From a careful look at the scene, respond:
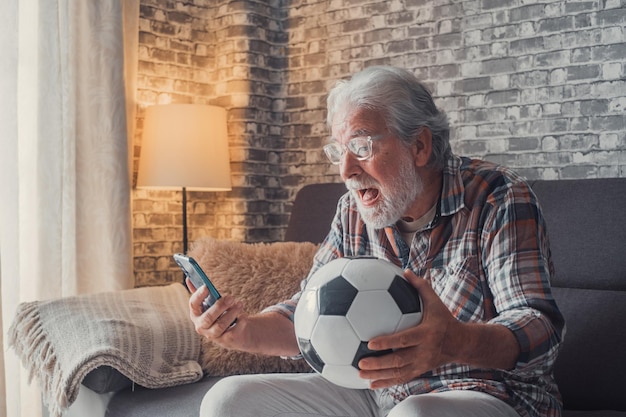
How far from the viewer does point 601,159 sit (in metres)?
2.82

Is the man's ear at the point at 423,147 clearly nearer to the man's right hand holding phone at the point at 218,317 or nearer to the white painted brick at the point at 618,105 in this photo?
the man's right hand holding phone at the point at 218,317

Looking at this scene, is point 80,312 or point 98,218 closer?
point 80,312

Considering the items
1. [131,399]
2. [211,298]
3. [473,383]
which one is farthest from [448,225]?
[131,399]

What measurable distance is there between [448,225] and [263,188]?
2.05 m

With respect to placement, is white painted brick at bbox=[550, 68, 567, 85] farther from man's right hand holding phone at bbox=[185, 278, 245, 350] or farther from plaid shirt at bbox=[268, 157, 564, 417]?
man's right hand holding phone at bbox=[185, 278, 245, 350]

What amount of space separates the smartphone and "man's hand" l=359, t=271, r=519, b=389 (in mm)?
374

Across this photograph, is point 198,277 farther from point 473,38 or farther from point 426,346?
point 473,38

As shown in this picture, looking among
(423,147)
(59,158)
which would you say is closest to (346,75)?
(59,158)

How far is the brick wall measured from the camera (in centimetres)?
286

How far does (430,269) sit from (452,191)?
181 mm

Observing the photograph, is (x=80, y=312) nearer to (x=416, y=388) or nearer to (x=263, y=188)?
(x=416, y=388)

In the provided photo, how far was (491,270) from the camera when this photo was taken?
167 centimetres

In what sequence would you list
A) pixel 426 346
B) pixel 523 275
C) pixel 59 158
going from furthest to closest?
1. pixel 59 158
2. pixel 523 275
3. pixel 426 346

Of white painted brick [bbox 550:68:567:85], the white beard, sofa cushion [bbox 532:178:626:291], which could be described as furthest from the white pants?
white painted brick [bbox 550:68:567:85]
